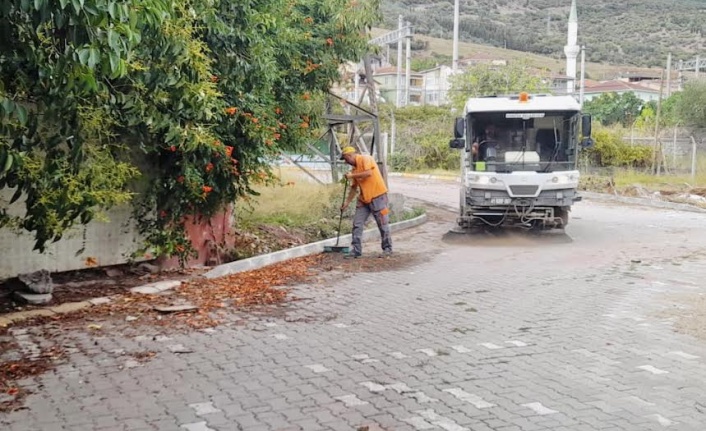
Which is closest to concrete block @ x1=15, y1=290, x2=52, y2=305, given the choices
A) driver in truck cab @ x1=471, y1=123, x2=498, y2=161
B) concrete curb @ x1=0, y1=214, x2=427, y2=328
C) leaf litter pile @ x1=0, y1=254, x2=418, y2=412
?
concrete curb @ x1=0, y1=214, x2=427, y2=328

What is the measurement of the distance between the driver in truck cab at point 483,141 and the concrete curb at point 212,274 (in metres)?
2.46

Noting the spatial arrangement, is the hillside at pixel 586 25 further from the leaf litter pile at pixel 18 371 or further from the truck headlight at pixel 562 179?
the leaf litter pile at pixel 18 371

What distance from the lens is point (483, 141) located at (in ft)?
44.3

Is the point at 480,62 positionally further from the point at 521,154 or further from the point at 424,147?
the point at 521,154

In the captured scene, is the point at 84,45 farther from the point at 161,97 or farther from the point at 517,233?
the point at 517,233

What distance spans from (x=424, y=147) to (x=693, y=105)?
1549cm

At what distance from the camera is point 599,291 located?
8.50 m

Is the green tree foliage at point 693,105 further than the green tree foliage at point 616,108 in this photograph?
No

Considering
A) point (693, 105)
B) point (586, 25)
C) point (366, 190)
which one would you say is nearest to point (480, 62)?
point (693, 105)

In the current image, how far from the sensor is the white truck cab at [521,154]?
12969 millimetres

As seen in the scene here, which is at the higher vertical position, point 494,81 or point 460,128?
point 494,81

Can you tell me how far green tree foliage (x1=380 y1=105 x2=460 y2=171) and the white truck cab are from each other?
21776 mm

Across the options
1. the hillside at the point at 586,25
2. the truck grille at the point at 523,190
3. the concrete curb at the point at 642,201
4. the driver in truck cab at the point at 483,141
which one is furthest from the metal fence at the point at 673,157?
the hillside at the point at 586,25

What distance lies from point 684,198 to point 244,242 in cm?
1601
